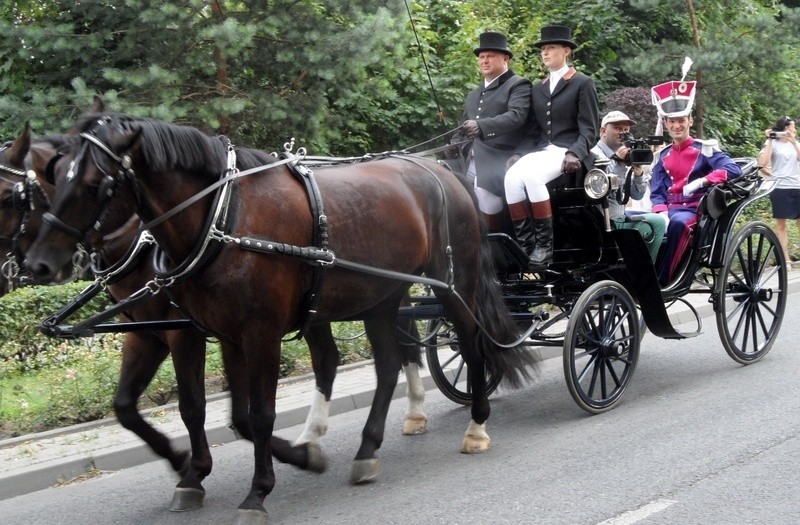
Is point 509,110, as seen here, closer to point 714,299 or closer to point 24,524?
point 714,299

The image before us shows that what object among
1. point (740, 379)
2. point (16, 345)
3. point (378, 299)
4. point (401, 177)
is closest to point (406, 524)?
point (378, 299)

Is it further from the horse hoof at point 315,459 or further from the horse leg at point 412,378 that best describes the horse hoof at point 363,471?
the horse leg at point 412,378

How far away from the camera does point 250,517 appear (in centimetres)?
489

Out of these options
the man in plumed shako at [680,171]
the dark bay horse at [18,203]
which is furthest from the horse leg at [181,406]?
the man in plumed shako at [680,171]

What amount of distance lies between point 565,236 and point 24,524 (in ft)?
13.3

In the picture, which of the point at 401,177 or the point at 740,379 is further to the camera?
the point at 740,379

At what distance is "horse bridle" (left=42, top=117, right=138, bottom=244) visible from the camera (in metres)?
4.44

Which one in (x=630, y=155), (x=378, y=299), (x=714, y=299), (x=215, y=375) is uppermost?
(x=630, y=155)

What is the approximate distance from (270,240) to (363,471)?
4.97 feet

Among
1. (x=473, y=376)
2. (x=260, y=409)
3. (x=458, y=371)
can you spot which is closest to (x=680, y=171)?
(x=458, y=371)

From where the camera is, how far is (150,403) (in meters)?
7.43

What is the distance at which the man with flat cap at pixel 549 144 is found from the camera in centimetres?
685

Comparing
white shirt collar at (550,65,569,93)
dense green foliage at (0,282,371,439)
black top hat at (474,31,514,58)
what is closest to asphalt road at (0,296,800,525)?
dense green foliage at (0,282,371,439)

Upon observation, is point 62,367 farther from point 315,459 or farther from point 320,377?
point 315,459
